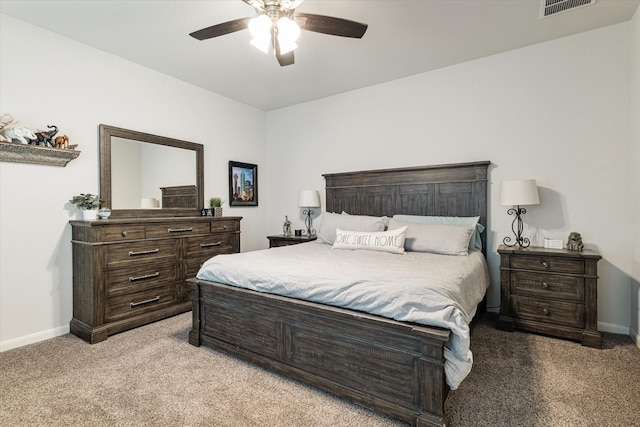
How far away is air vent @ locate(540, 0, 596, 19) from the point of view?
94.9 inches

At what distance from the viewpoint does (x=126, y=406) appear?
179cm

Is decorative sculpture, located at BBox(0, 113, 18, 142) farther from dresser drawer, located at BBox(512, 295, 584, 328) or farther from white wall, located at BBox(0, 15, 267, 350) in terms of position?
dresser drawer, located at BBox(512, 295, 584, 328)

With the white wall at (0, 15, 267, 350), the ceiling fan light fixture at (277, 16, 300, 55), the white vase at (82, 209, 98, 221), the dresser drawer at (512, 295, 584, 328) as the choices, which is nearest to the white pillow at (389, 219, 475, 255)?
the dresser drawer at (512, 295, 584, 328)

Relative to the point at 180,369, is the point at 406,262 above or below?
above

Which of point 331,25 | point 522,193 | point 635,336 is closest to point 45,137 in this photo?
point 331,25

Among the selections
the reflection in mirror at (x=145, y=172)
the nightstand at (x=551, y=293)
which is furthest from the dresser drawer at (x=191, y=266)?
the nightstand at (x=551, y=293)

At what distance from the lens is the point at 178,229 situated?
337 cm

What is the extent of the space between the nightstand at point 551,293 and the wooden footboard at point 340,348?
1.64m

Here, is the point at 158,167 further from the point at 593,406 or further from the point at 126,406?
the point at 593,406

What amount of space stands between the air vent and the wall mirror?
3783mm

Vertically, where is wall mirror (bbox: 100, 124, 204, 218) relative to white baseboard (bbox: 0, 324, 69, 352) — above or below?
above

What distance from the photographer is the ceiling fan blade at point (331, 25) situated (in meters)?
2.01

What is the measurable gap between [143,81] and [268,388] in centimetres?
341

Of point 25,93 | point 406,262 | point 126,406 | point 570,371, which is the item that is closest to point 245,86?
point 25,93
